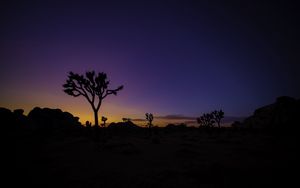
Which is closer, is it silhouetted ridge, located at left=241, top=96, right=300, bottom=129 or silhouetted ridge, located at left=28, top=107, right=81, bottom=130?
silhouetted ridge, located at left=241, top=96, right=300, bottom=129

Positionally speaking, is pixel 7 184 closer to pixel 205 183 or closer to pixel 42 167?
pixel 42 167

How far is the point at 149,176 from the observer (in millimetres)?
7664

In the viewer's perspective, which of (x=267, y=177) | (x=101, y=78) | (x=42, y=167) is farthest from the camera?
(x=101, y=78)

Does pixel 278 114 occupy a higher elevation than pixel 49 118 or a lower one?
lower

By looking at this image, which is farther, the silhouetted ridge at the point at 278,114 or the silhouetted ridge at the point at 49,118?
the silhouetted ridge at the point at 49,118

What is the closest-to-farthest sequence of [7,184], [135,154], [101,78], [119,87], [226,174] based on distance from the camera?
[7,184] < [226,174] < [135,154] < [101,78] < [119,87]

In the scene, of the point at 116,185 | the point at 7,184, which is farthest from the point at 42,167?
the point at 116,185

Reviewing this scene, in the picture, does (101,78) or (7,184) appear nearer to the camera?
(7,184)

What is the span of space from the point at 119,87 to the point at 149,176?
15026 mm

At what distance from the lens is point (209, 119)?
49.0m

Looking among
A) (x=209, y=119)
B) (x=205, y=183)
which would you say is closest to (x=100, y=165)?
Answer: (x=205, y=183)

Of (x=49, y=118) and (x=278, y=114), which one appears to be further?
(x=49, y=118)

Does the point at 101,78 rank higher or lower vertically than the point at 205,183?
higher

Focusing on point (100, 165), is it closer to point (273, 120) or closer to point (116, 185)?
point (116, 185)
